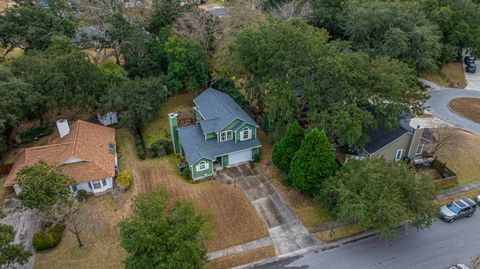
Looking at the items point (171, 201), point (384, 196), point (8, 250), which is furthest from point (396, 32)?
point (8, 250)

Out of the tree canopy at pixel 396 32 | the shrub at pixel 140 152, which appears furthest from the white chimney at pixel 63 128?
the tree canopy at pixel 396 32

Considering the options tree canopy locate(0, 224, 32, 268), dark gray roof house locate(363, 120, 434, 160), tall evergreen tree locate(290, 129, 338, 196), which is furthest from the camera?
dark gray roof house locate(363, 120, 434, 160)

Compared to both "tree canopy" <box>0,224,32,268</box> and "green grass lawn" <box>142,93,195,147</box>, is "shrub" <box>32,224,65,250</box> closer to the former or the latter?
"tree canopy" <box>0,224,32,268</box>

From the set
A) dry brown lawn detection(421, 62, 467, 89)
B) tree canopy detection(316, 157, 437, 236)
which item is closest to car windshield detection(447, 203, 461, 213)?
tree canopy detection(316, 157, 437, 236)

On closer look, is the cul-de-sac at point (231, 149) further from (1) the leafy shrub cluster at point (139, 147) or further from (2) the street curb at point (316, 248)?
(1) the leafy shrub cluster at point (139, 147)

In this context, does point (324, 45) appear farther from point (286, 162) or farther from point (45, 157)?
point (45, 157)

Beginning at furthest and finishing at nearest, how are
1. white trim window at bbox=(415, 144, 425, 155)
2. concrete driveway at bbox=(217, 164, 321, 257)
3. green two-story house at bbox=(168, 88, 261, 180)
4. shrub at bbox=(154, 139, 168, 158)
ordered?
shrub at bbox=(154, 139, 168, 158), white trim window at bbox=(415, 144, 425, 155), green two-story house at bbox=(168, 88, 261, 180), concrete driveway at bbox=(217, 164, 321, 257)

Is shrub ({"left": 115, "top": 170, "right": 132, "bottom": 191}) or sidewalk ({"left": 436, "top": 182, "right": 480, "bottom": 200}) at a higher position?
shrub ({"left": 115, "top": 170, "right": 132, "bottom": 191})

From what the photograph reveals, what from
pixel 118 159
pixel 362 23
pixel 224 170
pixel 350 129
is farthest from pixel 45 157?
pixel 362 23
